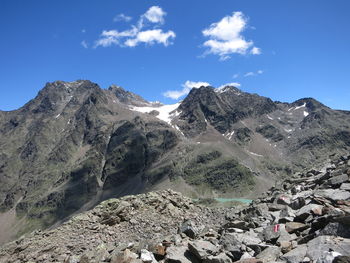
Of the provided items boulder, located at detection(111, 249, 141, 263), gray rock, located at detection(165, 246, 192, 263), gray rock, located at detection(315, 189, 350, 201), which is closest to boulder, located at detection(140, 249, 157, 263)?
boulder, located at detection(111, 249, 141, 263)

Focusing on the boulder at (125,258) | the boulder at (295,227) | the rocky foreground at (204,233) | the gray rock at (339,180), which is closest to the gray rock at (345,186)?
the rocky foreground at (204,233)

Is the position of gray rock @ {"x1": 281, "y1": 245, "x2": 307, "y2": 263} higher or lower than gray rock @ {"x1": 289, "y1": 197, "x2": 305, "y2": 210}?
lower

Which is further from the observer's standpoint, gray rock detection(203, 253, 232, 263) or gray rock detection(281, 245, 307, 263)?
gray rock detection(203, 253, 232, 263)

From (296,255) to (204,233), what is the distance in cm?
821

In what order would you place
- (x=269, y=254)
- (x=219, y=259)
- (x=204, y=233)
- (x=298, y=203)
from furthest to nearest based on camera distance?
(x=204, y=233)
(x=298, y=203)
(x=219, y=259)
(x=269, y=254)

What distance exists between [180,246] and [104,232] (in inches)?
467

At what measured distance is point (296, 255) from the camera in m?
12.3

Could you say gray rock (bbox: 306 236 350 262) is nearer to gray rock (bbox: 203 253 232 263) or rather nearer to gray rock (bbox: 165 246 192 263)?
gray rock (bbox: 203 253 232 263)

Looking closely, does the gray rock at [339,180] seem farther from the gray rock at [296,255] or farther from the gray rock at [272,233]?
the gray rock at [296,255]

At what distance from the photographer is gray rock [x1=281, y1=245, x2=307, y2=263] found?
12133 millimetres

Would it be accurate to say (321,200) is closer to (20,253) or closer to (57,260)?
(57,260)

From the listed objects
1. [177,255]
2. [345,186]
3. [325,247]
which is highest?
[345,186]

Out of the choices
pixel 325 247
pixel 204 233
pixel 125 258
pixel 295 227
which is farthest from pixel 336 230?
pixel 125 258

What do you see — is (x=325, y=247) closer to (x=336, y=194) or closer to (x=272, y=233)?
(x=272, y=233)
